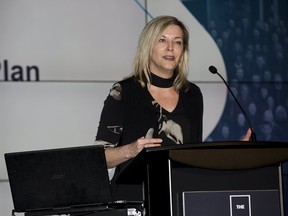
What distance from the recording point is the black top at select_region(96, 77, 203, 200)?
8.36ft

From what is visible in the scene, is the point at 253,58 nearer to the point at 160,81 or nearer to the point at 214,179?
the point at 160,81

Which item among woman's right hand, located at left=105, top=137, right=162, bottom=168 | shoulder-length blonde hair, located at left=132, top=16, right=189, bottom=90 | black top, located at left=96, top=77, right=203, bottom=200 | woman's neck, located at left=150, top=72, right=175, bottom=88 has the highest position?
shoulder-length blonde hair, located at left=132, top=16, right=189, bottom=90

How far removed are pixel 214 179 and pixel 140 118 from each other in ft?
3.12

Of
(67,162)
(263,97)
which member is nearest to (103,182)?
(67,162)

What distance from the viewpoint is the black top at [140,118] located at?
2549mm

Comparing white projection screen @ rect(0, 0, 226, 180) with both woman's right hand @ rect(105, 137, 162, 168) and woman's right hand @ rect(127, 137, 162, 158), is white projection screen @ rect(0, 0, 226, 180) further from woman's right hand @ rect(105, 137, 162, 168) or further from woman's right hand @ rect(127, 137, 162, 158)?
woman's right hand @ rect(127, 137, 162, 158)

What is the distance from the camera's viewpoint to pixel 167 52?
2.72 m

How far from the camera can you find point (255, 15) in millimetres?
4113

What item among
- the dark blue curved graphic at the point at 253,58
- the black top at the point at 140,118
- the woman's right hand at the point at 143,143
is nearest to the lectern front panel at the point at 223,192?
the woman's right hand at the point at 143,143

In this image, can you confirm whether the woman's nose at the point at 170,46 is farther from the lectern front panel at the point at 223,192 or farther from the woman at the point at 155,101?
the lectern front panel at the point at 223,192

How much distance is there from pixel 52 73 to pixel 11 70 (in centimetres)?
24

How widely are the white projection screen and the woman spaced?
3.31 feet

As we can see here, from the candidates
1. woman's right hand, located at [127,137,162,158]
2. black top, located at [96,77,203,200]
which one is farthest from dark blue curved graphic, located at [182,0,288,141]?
woman's right hand, located at [127,137,162,158]

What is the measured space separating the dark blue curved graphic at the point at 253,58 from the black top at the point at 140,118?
1.34m
